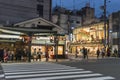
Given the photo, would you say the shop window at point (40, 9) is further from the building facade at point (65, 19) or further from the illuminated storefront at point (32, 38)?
the building facade at point (65, 19)

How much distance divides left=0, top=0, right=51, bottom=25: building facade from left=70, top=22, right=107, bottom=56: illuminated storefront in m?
19.6

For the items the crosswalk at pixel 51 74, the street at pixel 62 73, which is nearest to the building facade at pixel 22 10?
the street at pixel 62 73

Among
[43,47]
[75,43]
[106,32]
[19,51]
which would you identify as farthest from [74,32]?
[19,51]

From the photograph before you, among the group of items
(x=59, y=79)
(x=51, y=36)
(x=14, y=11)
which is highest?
(x=14, y=11)

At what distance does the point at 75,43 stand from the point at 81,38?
2317 millimetres

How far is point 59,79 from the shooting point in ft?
51.8

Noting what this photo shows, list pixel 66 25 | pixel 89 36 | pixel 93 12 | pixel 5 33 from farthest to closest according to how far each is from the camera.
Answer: pixel 93 12 < pixel 66 25 < pixel 89 36 < pixel 5 33

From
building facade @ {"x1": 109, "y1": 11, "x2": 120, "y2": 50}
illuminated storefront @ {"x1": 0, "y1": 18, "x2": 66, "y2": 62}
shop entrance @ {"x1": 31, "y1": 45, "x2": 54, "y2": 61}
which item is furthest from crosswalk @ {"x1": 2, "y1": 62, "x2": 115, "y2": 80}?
building facade @ {"x1": 109, "y1": 11, "x2": 120, "y2": 50}

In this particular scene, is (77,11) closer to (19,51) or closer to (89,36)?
(89,36)

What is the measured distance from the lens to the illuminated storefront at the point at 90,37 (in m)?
63.9

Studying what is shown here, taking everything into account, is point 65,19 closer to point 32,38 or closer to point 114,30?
point 114,30

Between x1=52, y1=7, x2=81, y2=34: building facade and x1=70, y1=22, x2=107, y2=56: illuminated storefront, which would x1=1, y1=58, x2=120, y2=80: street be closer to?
x1=70, y1=22, x2=107, y2=56: illuminated storefront

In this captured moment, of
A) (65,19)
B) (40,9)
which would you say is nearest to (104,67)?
(40,9)

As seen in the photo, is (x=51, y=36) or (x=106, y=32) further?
(x=106, y=32)
